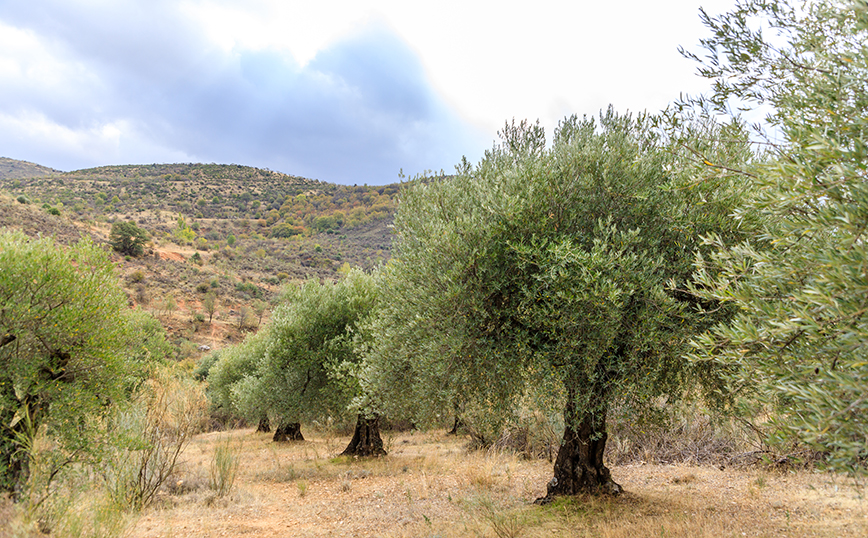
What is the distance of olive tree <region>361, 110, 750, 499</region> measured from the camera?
6977mm

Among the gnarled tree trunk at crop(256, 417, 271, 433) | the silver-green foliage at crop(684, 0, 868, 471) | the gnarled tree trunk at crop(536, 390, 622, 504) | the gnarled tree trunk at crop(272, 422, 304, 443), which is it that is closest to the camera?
the silver-green foliage at crop(684, 0, 868, 471)

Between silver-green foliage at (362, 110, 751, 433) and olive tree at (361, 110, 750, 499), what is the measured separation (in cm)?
3

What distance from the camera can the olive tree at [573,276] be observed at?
275 inches

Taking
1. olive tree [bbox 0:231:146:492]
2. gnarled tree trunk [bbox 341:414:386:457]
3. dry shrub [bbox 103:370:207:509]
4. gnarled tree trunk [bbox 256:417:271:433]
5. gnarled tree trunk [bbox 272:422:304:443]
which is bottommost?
gnarled tree trunk [bbox 256:417:271:433]

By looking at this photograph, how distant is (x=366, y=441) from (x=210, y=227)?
85.4 m

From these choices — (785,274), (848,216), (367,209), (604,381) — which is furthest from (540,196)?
(367,209)

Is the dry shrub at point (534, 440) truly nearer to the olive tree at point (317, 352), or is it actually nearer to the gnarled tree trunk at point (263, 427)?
the olive tree at point (317, 352)

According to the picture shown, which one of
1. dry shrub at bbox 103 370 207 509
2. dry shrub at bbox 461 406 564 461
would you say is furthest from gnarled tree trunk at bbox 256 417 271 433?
dry shrub at bbox 103 370 207 509

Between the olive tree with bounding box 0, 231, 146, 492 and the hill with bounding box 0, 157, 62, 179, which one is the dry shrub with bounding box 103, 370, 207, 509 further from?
the hill with bounding box 0, 157, 62, 179

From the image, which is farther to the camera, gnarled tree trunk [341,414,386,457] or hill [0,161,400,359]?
hill [0,161,400,359]

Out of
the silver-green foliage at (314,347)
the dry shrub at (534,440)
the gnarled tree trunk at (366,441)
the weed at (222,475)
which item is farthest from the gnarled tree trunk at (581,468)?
the gnarled tree trunk at (366,441)

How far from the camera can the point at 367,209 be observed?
375 feet

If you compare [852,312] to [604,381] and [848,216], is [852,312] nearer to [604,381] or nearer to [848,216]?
[848,216]

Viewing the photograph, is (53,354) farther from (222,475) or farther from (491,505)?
(491,505)
